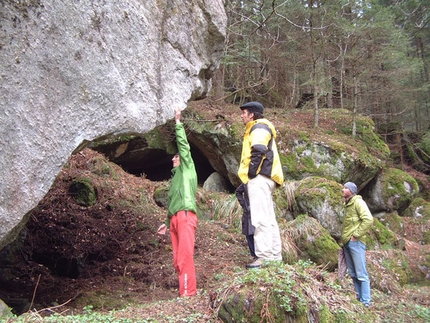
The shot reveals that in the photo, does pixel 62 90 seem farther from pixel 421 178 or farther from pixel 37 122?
pixel 421 178

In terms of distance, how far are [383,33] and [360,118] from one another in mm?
3456

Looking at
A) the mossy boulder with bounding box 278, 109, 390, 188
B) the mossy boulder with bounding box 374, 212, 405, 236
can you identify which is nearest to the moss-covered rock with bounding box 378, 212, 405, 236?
the mossy boulder with bounding box 374, 212, 405, 236

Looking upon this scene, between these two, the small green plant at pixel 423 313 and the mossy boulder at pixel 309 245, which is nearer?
the small green plant at pixel 423 313

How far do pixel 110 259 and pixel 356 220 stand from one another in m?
4.04

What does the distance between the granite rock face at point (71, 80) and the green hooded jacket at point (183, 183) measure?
75 centimetres

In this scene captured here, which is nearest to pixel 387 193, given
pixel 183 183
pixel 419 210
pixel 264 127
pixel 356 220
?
pixel 419 210

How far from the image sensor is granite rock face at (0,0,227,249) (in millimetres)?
4059

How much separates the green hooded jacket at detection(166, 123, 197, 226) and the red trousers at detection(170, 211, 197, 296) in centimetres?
9

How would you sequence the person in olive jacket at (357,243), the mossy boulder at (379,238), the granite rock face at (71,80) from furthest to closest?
the mossy boulder at (379,238) → the person in olive jacket at (357,243) → the granite rock face at (71,80)

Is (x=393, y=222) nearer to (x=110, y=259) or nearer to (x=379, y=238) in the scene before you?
(x=379, y=238)

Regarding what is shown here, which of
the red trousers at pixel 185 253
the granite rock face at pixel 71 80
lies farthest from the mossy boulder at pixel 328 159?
the red trousers at pixel 185 253

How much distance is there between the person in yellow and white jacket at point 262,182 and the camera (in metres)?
4.75

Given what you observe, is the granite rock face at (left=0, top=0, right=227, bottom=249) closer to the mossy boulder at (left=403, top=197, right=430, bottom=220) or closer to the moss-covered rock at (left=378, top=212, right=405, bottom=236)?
the moss-covered rock at (left=378, top=212, right=405, bottom=236)

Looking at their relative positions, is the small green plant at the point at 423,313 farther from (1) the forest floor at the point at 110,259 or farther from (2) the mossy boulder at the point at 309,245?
(2) the mossy boulder at the point at 309,245
